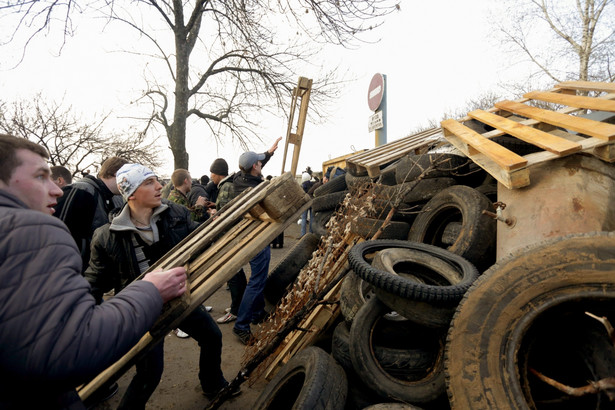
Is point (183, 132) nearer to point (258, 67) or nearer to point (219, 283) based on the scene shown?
point (258, 67)

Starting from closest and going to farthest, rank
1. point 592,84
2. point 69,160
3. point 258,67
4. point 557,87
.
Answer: point 592,84 < point 557,87 < point 258,67 < point 69,160

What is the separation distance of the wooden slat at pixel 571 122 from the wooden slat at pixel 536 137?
15 cm

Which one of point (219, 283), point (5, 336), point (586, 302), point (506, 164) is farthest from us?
point (506, 164)

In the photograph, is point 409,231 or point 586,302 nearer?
point 586,302

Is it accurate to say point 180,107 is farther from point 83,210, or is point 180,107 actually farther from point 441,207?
point 441,207

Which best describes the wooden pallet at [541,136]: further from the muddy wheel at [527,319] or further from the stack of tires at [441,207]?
the muddy wheel at [527,319]

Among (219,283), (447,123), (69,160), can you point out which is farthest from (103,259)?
(69,160)

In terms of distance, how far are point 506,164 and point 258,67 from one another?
981cm

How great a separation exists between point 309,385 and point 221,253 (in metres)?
0.97

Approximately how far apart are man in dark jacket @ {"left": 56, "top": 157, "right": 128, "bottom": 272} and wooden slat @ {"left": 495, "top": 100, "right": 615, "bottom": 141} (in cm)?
450

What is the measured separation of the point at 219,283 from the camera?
5.49 ft

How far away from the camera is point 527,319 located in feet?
4.90

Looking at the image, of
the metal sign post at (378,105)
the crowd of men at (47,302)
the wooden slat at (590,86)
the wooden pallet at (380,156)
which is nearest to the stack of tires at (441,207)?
the wooden pallet at (380,156)

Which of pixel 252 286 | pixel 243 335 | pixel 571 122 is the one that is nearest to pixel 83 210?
pixel 252 286
